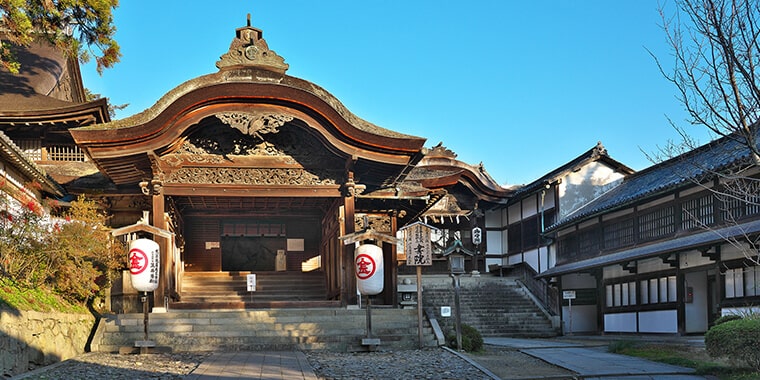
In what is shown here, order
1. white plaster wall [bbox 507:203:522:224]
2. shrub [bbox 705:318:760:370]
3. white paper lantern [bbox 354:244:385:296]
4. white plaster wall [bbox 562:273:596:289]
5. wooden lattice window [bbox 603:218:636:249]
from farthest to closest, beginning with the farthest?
white plaster wall [bbox 507:203:522:224] → white plaster wall [bbox 562:273:596:289] → wooden lattice window [bbox 603:218:636:249] → white paper lantern [bbox 354:244:385:296] → shrub [bbox 705:318:760:370]

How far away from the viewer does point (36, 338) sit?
12.3 metres

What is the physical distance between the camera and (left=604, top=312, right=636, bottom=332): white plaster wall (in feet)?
76.5

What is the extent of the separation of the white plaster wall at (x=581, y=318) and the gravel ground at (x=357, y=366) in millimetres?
12303

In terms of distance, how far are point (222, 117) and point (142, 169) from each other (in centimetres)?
285

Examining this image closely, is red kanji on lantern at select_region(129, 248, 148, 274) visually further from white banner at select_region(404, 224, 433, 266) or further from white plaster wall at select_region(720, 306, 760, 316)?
white plaster wall at select_region(720, 306, 760, 316)

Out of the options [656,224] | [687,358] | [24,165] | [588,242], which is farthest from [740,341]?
[24,165]

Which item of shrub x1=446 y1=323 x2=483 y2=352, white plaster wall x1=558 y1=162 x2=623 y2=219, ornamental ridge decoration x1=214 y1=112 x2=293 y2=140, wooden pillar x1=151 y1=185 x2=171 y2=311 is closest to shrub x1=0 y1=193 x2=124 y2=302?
wooden pillar x1=151 y1=185 x2=171 y2=311

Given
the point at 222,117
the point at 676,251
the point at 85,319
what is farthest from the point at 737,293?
the point at 85,319

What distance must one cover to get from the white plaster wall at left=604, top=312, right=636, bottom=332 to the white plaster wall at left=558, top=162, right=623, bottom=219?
6.47 meters

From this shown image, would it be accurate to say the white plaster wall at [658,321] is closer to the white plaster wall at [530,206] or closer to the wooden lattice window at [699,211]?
the wooden lattice window at [699,211]

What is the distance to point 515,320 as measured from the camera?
2808cm

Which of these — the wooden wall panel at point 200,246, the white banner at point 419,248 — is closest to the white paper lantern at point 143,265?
the white banner at point 419,248

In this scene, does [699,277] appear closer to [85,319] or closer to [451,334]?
[451,334]

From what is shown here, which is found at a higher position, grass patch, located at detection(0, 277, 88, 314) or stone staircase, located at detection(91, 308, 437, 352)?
grass patch, located at detection(0, 277, 88, 314)
